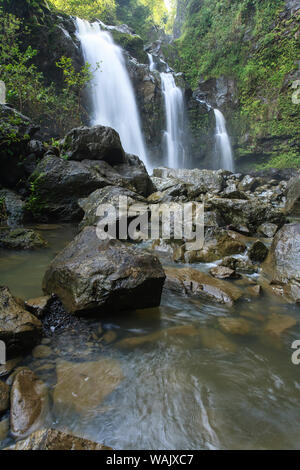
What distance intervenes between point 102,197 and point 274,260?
164 inches

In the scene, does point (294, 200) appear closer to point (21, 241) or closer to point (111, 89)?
point (21, 241)

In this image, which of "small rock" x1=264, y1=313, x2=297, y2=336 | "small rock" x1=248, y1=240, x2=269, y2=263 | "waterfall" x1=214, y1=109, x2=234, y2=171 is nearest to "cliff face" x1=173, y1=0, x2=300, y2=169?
"waterfall" x1=214, y1=109, x2=234, y2=171

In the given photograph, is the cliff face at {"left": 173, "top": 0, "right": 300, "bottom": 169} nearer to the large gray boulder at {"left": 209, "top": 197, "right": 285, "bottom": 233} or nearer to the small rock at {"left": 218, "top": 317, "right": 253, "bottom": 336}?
the large gray boulder at {"left": 209, "top": 197, "right": 285, "bottom": 233}

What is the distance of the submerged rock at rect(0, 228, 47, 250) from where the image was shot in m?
5.09

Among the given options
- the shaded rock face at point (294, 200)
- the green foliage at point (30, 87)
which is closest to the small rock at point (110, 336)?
the shaded rock face at point (294, 200)

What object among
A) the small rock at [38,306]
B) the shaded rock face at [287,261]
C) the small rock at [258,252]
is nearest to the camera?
the small rock at [38,306]

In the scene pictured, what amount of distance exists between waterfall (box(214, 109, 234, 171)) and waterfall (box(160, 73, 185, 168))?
3247 millimetres

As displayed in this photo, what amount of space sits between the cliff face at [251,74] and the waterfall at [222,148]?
1.80 ft

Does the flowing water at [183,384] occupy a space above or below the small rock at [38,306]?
below

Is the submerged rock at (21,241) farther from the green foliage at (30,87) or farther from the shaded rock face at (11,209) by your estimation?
the green foliage at (30,87)

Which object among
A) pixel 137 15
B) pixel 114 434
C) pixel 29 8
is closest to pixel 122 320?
pixel 114 434

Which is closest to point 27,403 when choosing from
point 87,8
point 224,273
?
point 224,273

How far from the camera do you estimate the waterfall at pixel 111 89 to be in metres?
17.7

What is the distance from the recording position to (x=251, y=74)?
2162cm
